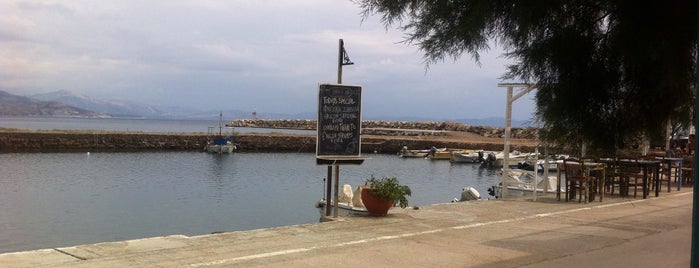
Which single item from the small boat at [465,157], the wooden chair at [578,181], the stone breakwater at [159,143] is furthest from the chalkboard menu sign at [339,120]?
the stone breakwater at [159,143]

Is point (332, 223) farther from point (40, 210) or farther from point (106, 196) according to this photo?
point (106, 196)

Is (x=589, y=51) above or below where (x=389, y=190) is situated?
above

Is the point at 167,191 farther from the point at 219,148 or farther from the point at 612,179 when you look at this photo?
the point at 219,148

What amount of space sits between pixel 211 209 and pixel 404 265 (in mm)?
19079

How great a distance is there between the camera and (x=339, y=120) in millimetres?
10438

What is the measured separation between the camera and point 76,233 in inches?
775

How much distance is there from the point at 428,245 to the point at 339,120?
2.95 meters

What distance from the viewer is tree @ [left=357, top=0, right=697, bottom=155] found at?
15.7ft

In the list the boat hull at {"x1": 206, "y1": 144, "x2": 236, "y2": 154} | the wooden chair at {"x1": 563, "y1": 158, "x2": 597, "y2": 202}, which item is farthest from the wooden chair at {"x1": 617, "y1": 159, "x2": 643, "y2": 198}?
the boat hull at {"x1": 206, "y1": 144, "x2": 236, "y2": 154}

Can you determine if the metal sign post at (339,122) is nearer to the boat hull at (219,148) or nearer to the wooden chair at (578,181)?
the wooden chair at (578,181)

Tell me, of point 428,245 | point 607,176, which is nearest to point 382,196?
point 428,245

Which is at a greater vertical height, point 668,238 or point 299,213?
point 668,238

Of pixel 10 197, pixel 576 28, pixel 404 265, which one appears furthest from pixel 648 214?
pixel 10 197

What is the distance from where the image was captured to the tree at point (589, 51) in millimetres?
4781
